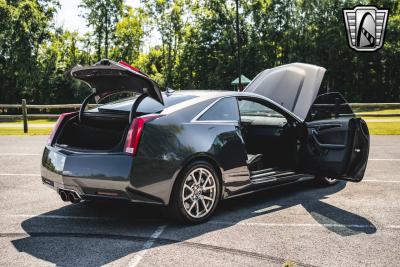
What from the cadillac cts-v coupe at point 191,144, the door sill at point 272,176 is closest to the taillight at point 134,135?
the cadillac cts-v coupe at point 191,144

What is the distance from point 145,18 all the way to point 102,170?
51460 millimetres

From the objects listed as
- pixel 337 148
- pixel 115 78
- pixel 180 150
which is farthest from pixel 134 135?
pixel 337 148

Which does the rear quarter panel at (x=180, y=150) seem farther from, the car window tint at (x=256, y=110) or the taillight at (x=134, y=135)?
the car window tint at (x=256, y=110)

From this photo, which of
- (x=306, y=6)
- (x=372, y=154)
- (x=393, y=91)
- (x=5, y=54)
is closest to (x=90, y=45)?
(x=5, y=54)

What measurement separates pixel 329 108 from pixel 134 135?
3.23 m

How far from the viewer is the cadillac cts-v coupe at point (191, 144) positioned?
182 inches

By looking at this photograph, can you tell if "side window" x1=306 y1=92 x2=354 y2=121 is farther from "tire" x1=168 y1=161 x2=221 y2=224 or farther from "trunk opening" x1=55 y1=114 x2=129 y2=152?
"trunk opening" x1=55 y1=114 x2=129 y2=152

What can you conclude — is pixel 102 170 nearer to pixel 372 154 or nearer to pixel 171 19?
pixel 372 154

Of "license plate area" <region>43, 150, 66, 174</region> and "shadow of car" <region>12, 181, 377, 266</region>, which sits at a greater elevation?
"license plate area" <region>43, 150, 66, 174</region>

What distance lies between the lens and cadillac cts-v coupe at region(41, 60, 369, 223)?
15.1 feet

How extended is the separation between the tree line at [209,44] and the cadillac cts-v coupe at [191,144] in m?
43.7

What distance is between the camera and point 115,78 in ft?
16.9

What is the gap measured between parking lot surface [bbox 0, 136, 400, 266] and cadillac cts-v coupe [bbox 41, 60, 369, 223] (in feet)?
1.09

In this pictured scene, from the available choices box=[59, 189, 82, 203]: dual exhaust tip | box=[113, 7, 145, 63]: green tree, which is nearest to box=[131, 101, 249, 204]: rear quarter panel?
box=[59, 189, 82, 203]: dual exhaust tip
